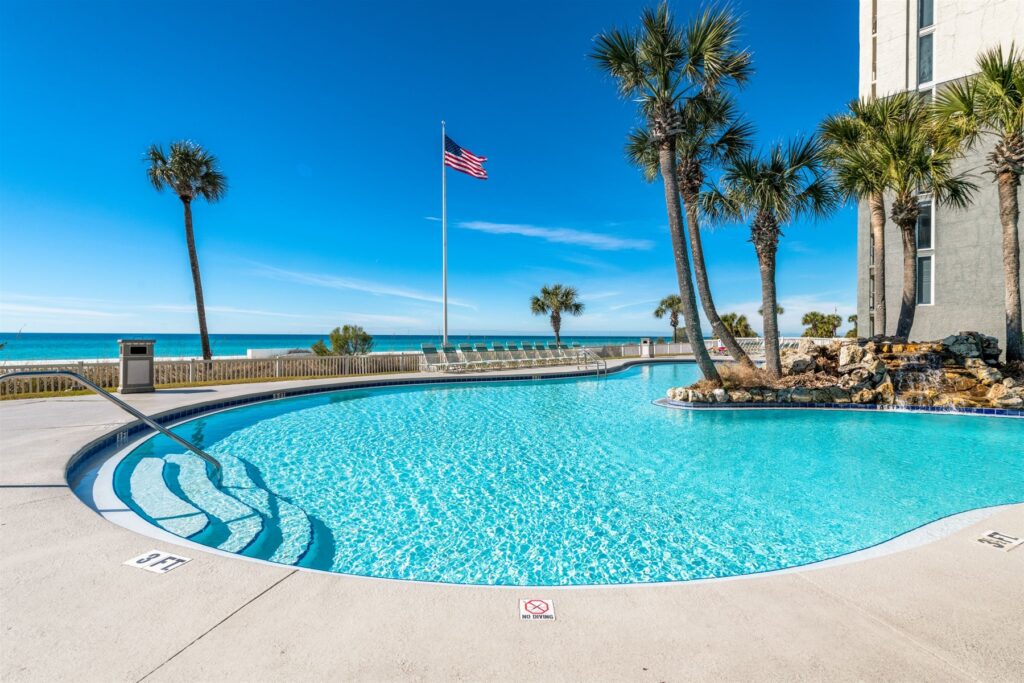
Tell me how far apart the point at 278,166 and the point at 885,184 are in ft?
76.3

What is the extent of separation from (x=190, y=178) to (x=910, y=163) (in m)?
21.5

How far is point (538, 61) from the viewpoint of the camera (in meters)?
18.6

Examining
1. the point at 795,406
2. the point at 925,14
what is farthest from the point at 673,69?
the point at 925,14

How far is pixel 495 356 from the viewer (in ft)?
60.8

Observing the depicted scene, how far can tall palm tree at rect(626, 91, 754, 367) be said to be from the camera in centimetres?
1091

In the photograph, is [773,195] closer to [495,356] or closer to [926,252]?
[926,252]

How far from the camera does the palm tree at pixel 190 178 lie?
1514cm

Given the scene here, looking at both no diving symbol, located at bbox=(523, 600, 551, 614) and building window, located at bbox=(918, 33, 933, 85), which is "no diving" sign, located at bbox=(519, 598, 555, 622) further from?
building window, located at bbox=(918, 33, 933, 85)

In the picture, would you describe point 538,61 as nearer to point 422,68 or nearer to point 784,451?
point 422,68

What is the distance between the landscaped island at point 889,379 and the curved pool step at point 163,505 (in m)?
9.47

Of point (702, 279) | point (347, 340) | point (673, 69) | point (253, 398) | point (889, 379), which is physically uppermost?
point (673, 69)

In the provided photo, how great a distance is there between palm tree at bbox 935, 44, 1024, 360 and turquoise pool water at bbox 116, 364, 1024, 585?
3.17 metres

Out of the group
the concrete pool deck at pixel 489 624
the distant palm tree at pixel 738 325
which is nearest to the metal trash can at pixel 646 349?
the distant palm tree at pixel 738 325

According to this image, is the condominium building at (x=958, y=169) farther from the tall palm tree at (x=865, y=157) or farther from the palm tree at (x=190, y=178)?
the palm tree at (x=190, y=178)
